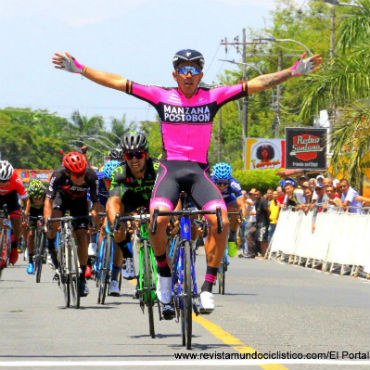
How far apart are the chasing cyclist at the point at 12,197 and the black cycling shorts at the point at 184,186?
268 inches

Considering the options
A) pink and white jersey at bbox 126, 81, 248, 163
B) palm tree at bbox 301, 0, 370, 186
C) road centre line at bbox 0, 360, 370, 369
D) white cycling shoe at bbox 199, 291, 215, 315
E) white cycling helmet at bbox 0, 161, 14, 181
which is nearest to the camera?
road centre line at bbox 0, 360, 370, 369

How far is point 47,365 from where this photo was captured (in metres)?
8.49

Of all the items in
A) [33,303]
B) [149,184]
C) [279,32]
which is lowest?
[33,303]

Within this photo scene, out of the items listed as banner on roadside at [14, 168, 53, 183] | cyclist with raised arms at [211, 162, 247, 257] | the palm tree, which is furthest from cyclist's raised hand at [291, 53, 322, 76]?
banner on roadside at [14, 168, 53, 183]

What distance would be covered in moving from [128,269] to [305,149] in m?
37.1

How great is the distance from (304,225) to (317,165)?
21630 millimetres

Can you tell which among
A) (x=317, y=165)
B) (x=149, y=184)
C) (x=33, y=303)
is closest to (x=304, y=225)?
(x=33, y=303)

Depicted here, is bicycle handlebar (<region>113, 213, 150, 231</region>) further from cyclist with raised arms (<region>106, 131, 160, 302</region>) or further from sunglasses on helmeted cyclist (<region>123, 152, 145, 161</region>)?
sunglasses on helmeted cyclist (<region>123, 152, 145, 161</region>)

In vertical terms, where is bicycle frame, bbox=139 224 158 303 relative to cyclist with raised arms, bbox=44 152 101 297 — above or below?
below

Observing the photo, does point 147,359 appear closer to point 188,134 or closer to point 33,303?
point 188,134

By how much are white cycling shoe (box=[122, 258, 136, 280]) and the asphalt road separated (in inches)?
16.3

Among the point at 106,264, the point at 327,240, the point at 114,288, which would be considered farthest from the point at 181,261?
the point at 327,240

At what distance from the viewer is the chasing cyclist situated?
1628cm

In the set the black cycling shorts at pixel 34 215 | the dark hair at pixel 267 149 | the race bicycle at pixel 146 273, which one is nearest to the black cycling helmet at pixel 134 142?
the race bicycle at pixel 146 273
